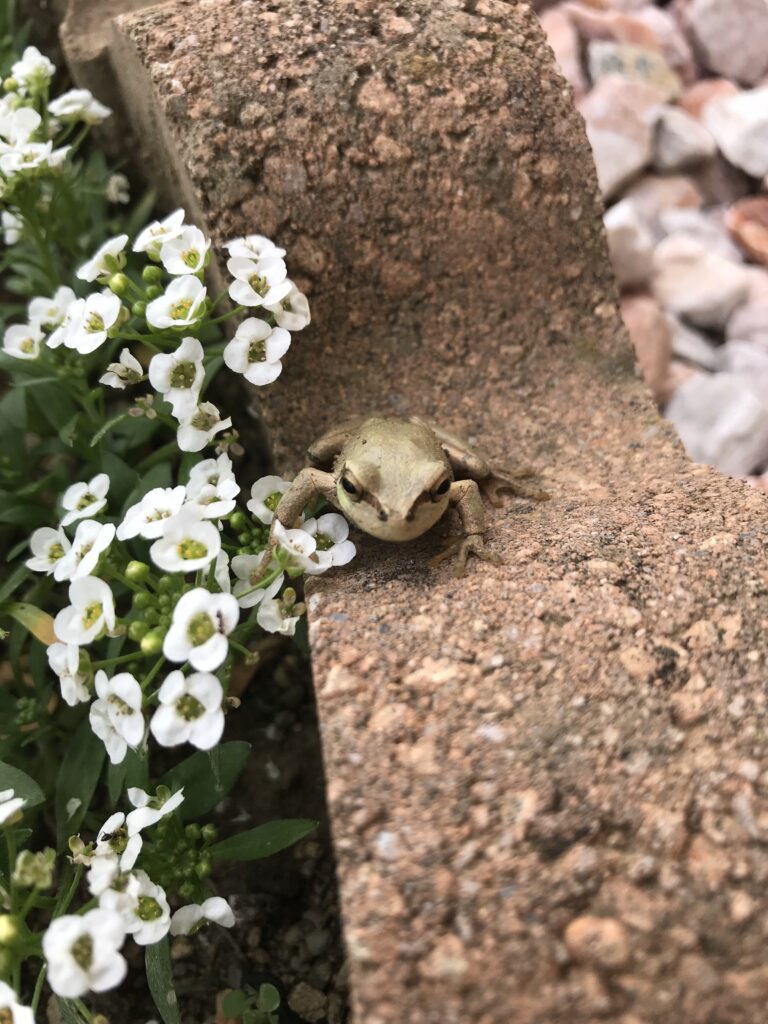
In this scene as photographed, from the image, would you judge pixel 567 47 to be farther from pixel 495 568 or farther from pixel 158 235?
pixel 495 568

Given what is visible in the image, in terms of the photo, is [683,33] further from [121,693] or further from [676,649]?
[121,693]

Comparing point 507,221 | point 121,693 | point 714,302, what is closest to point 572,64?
point 714,302

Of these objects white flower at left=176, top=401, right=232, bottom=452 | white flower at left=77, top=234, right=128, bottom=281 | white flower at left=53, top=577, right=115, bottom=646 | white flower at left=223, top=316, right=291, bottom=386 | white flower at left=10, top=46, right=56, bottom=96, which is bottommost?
white flower at left=53, top=577, right=115, bottom=646

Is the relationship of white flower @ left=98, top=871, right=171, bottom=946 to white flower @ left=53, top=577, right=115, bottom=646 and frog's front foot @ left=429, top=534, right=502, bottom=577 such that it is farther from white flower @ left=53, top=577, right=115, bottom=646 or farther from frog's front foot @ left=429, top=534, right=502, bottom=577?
frog's front foot @ left=429, top=534, right=502, bottom=577

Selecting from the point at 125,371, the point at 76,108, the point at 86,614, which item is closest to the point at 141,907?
the point at 86,614

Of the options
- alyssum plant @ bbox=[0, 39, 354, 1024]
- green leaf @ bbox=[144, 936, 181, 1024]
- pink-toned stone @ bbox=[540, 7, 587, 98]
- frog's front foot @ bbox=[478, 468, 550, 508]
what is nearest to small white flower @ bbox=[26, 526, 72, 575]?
alyssum plant @ bbox=[0, 39, 354, 1024]

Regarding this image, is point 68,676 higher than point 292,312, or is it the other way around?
point 292,312
